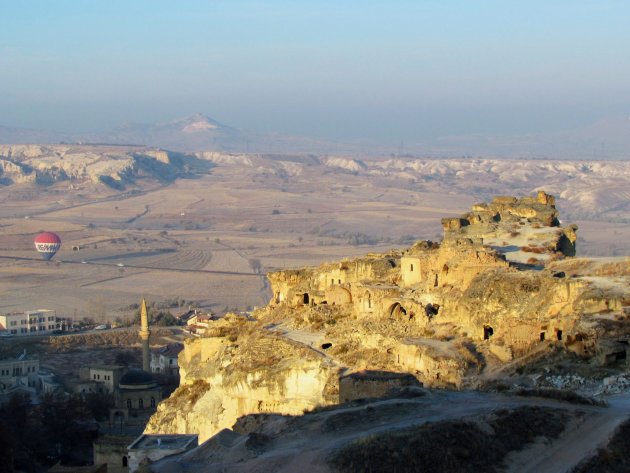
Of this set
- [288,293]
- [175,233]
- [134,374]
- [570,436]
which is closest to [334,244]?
[175,233]

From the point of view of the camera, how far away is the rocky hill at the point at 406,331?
20750 mm

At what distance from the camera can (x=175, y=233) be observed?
5349 inches

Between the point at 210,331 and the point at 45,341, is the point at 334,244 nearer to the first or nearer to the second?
the point at 45,341

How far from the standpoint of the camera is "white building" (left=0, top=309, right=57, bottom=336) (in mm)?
64438

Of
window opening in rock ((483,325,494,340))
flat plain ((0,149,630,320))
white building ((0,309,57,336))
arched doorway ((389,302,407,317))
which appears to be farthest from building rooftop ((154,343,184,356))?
window opening in rock ((483,325,494,340))

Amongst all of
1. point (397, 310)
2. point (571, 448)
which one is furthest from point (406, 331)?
point (571, 448)

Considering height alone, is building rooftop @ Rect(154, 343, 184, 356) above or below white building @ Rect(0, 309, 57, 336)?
above

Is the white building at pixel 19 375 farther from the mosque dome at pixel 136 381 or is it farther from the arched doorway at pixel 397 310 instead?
the arched doorway at pixel 397 310

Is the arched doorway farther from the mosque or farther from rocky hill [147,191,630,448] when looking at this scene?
the mosque

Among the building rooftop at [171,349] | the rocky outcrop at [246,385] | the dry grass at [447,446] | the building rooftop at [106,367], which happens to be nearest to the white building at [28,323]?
the building rooftop at [171,349]

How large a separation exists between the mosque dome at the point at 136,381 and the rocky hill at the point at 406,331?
13647 millimetres

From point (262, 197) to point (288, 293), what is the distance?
15186 cm

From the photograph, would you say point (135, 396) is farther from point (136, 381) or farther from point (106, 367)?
point (106, 367)

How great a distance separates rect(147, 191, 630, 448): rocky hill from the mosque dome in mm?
13647
